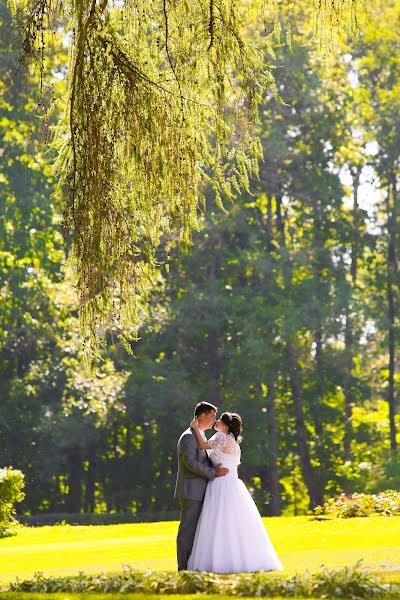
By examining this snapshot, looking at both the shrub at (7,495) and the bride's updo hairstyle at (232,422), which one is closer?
the bride's updo hairstyle at (232,422)

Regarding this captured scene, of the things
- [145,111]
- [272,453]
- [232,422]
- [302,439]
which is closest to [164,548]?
[232,422]

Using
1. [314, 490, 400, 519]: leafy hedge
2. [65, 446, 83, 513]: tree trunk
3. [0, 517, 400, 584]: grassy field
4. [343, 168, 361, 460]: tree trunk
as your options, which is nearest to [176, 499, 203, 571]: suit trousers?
[0, 517, 400, 584]: grassy field

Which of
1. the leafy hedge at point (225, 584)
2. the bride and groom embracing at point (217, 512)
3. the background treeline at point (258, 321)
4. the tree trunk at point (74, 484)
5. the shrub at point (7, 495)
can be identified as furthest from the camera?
the tree trunk at point (74, 484)

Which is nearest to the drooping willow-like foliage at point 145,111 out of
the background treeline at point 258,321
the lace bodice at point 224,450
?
the lace bodice at point 224,450

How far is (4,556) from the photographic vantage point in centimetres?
1625

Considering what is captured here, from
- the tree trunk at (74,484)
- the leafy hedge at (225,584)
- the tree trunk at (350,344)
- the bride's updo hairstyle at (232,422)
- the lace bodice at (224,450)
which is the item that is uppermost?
the tree trunk at (350,344)

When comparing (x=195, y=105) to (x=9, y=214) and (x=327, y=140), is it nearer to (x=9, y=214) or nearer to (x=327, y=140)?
(x=9, y=214)

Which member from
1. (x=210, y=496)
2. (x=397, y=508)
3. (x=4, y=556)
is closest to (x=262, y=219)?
(x=397, y=508)

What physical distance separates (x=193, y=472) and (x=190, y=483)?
0.49 feet

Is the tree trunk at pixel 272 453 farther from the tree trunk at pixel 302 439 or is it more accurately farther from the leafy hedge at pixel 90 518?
the leafy hedge at pixel 90 518

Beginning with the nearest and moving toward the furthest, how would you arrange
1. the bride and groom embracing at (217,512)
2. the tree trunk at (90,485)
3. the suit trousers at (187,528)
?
1. the bride and groom embracing at (217,512)
2. the suit trousers at (187,528)
3. the tree trunk at (90,485)

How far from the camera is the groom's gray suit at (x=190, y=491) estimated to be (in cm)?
1126

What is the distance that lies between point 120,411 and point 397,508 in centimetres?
1515

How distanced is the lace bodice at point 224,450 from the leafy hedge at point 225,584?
1.15 metres
